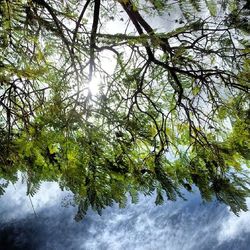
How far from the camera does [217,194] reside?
2.62m

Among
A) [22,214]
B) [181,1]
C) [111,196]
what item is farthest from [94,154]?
[22,214]

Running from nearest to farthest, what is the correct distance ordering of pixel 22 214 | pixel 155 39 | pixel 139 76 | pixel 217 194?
1. pixel 155 39
2. pixel 217 194
3. pixel 139 76
4. pixel 22 214

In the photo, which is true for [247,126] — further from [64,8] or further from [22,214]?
[22,214]

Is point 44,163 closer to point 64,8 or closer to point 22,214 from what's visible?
point 64,8

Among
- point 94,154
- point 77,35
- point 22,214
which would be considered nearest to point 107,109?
point 94,154

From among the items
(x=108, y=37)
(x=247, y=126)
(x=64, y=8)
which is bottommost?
(x=247, y=126)

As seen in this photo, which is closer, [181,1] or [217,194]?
[181,1]

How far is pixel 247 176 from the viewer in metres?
2.71

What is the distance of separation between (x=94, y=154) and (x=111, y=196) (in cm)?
31

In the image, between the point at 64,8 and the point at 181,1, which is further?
the point at 64,8

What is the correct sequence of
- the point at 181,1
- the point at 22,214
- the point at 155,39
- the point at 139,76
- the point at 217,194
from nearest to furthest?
the point at 155,39 → the point at 181,1 → the point at 217,194 → the point at 139,76 → the point at 22,214

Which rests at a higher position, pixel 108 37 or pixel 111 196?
pixel 108 37

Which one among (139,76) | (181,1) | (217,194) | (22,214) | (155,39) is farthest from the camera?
(22,214)

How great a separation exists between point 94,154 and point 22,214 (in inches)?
725
